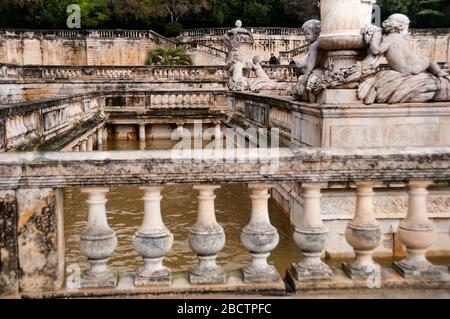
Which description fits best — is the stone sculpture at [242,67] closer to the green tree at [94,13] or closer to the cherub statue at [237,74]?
the cherub statue at [237,74]

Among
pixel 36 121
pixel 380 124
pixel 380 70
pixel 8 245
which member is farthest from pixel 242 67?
pixel 8 245

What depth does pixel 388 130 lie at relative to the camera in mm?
6938

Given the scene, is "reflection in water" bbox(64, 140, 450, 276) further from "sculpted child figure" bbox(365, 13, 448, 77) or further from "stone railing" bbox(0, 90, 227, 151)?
"sculpted child figure" bbox(365, 13, 448, 77)

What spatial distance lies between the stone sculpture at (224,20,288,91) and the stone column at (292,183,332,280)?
14.7 metres

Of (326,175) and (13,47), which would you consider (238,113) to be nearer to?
(326,175)

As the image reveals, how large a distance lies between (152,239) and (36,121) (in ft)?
23.1

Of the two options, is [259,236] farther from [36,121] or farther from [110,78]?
[110,78]

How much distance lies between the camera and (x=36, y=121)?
948 centimetres

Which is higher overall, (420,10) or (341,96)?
(420,10)

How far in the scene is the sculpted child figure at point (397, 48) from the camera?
686 centimetres

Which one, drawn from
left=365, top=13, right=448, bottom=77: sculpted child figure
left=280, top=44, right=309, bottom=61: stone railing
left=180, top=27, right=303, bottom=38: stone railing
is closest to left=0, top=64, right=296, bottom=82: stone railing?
left=280, top=44, right=309, bottom=61: stone railing

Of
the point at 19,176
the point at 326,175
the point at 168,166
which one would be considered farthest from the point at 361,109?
the point at 19,176

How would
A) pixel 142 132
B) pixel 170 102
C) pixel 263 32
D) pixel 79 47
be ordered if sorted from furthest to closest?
pixel 263 32
pixel 79 47
pixel 170 102
pixel 142 132

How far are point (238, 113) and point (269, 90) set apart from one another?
2.88 metres
